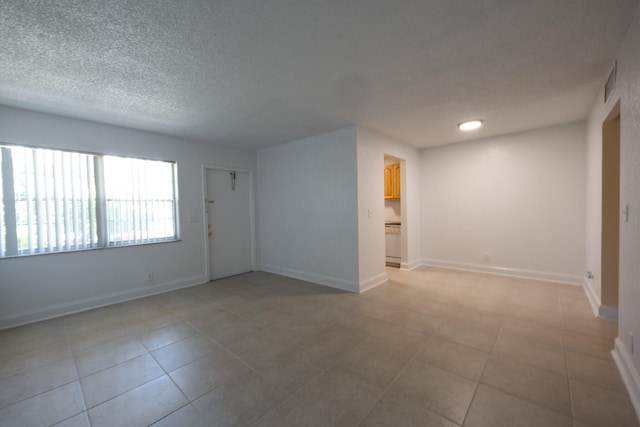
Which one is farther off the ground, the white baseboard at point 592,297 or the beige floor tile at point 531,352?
the white baseboard at point 592,297

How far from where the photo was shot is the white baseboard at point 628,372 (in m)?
1.61

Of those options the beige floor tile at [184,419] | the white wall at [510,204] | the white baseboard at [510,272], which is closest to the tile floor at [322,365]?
the beige floor tile at [184,419]

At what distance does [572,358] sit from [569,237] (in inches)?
107

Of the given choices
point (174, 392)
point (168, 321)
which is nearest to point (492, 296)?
point (174, 392)

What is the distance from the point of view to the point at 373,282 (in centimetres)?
412

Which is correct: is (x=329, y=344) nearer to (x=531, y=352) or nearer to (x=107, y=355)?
(x=531, y=352)

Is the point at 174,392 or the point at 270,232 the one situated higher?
the point at 270,232

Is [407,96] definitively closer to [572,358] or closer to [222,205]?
[572,358]

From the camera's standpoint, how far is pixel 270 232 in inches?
207

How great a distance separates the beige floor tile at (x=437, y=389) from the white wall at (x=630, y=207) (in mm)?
949

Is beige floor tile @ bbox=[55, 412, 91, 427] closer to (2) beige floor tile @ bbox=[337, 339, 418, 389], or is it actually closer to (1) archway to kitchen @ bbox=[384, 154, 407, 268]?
(2) beige floor tile @ bbox=[337, 339, 418, 389]

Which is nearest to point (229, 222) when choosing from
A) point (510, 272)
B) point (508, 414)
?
point (508, 414)

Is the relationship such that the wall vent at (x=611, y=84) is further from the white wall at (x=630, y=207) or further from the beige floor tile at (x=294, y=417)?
the beige floor tile at (x=294, y=417)

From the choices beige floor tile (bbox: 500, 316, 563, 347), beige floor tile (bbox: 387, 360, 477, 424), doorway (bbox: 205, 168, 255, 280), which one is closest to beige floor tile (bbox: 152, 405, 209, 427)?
beige floor tile (bbox: 387, 360, 477, 424)
